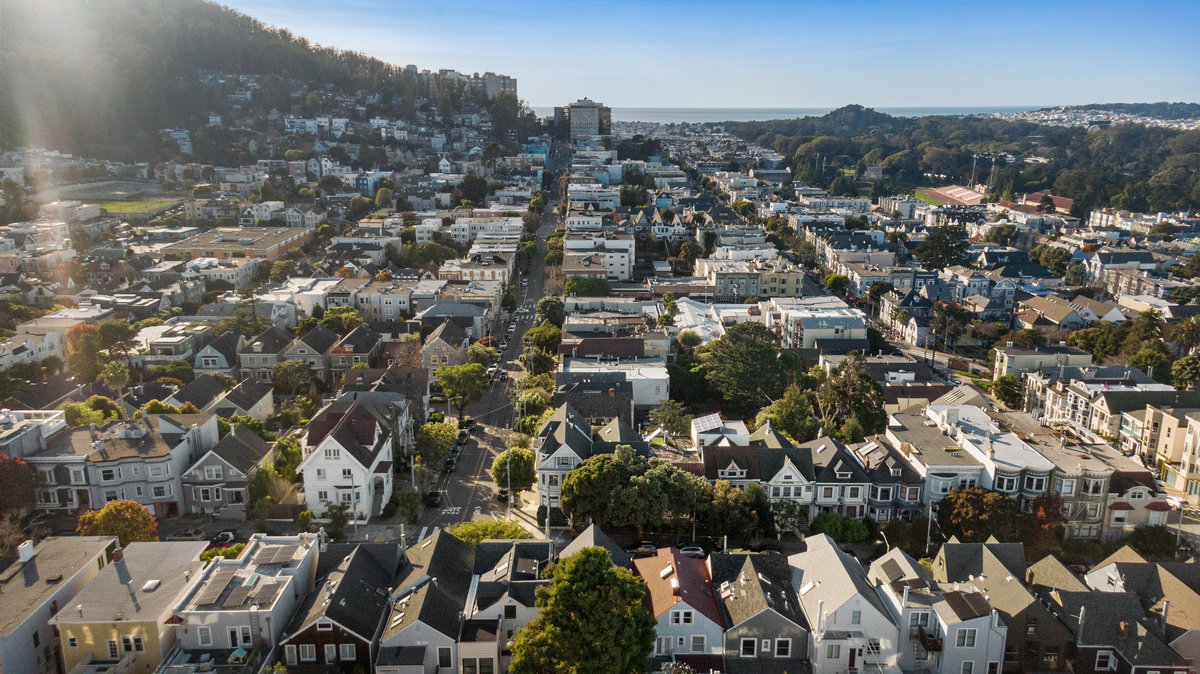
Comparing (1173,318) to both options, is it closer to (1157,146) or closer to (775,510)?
(775,510)

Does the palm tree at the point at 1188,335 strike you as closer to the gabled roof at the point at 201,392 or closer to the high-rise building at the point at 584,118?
the gabled roof at the point at 201,392

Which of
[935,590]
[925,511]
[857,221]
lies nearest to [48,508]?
[935,590]

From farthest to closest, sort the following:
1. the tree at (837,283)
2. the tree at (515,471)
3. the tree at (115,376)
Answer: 1. the tree at (837,283)
2. the tree at (115,376)
3. the tree at (515,471)

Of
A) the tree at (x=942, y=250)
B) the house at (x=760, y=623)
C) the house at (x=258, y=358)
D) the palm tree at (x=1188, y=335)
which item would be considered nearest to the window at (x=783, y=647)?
the house at (x=760, y=623)

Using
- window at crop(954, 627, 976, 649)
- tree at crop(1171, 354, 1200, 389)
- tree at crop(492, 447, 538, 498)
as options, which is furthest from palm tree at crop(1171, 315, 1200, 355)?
tree at crop(492, 447, 538, 498)

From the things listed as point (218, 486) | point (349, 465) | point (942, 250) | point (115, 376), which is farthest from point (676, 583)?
point (942, 250)

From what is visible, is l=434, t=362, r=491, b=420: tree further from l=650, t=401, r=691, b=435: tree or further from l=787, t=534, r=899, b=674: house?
l=787, t=534, r=899, b=674: house

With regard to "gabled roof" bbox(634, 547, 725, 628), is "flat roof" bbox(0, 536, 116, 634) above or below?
above

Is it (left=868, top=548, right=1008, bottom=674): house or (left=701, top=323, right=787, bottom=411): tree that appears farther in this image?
(left=701, top=323, right=787, bottom=411): tree
